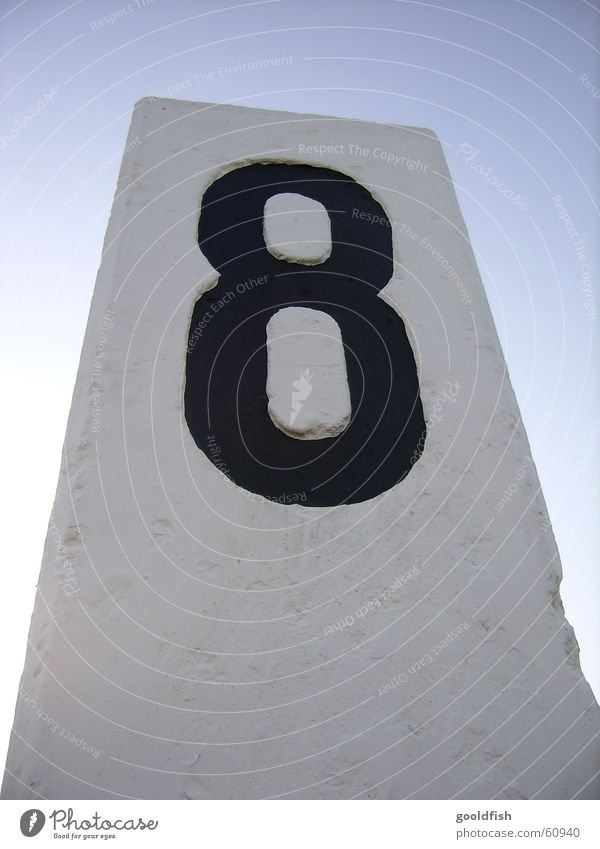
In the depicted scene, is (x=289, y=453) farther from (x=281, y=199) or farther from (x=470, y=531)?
(x=281, y=199)

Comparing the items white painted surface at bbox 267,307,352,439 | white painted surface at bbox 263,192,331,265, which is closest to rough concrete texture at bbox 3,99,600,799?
white painted surface at bbox 267,307,352,439

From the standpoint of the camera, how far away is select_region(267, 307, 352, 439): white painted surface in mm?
3113

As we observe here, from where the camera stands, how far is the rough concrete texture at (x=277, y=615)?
7.62ft

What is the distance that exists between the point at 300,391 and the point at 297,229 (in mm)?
1079

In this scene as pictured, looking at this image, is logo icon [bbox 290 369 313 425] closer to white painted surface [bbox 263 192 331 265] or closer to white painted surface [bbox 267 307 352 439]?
white painted surface [bbox 267 307 352 439]

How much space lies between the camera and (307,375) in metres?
3.25

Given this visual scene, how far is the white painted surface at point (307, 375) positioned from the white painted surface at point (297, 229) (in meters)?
0.40
